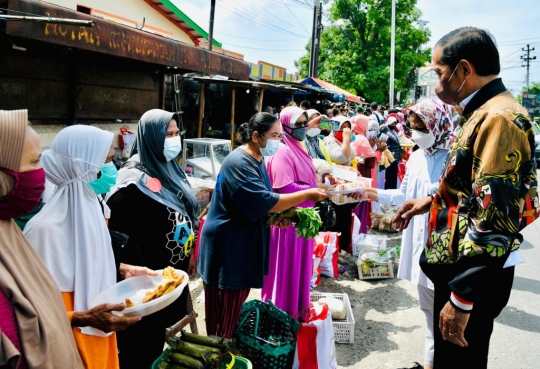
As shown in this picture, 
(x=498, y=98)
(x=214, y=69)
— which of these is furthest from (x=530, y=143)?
(x=214, y=69)

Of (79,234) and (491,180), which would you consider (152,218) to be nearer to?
(79,234)

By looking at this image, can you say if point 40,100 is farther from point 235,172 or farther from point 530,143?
point 530,143

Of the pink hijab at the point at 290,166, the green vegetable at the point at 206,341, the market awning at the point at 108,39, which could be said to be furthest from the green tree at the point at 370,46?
the green vegetable at the point at 206,341

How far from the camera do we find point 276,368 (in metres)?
3.05

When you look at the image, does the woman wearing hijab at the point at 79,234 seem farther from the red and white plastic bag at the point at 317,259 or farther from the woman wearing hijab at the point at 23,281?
the red and white plastic bag at the point at 317,259

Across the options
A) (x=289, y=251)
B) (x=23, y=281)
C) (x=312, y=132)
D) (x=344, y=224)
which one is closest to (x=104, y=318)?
(x=23, y=281)

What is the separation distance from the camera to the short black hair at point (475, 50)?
1.91 metres

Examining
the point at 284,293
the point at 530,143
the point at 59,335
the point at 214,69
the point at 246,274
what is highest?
the point at 214,69

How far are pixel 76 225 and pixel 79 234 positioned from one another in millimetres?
45

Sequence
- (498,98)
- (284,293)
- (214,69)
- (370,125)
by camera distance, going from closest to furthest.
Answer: (498,98) < (284,293) < (214,69) < (370,125)

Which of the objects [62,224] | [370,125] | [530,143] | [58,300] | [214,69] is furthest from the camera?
[370,125]

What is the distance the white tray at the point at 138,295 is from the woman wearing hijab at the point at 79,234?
0.05 meters

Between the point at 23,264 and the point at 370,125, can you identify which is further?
the point at 370,125

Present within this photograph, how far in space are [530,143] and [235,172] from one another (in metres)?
1.87
